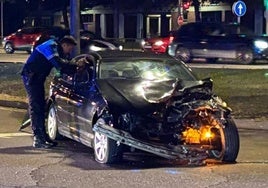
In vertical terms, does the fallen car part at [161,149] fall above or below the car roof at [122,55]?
below

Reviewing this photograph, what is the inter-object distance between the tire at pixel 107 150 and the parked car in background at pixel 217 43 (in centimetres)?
2047

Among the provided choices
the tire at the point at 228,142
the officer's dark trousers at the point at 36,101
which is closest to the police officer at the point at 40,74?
the officer's dark trousers at the point at 36,101

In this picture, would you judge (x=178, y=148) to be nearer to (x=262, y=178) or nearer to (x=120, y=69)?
(x=262, y=178)

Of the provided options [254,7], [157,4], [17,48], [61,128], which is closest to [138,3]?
[157,4]

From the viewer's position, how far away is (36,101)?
1141 centimetres

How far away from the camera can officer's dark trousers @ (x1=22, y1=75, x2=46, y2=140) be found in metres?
11.4

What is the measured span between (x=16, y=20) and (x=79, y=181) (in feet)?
211

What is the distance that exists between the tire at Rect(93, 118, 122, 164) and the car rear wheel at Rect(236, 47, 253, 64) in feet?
67.4

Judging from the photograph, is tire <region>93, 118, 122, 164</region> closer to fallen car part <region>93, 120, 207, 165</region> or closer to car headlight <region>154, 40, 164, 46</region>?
fallen car part <region>93, 120, 207, 165</region>

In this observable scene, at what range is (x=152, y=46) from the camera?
35.3 m

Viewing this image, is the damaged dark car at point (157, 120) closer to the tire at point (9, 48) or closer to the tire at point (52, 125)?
the tire at point (52, 125)

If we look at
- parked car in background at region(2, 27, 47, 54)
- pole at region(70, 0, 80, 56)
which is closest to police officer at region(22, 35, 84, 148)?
pole at region(70, 0, 80, 56)

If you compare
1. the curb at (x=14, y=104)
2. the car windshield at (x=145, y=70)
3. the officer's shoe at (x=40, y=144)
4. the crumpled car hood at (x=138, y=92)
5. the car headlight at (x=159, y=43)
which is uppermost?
the car windshield at (x=145, y=70)

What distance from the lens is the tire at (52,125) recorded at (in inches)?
468
